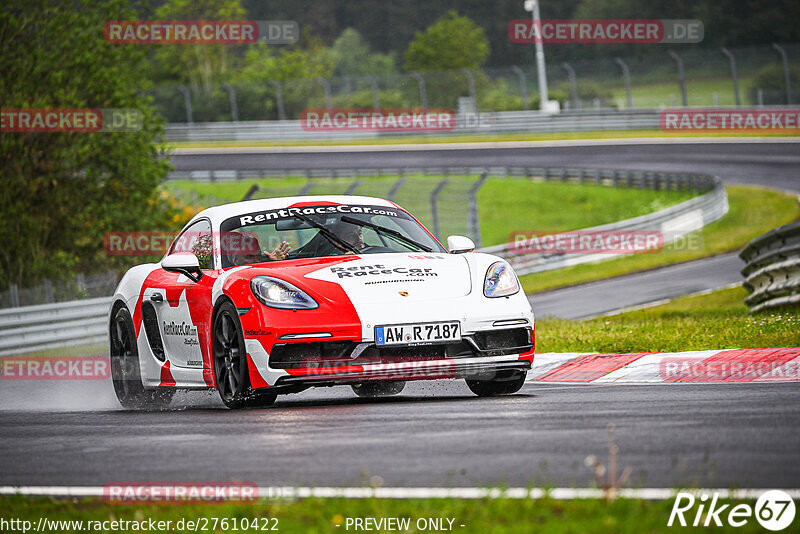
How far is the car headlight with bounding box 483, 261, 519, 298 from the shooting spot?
27.0ft

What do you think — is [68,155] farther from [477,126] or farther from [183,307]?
[477,126]

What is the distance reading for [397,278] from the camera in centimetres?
806

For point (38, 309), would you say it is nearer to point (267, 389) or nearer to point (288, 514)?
point (267, 389)

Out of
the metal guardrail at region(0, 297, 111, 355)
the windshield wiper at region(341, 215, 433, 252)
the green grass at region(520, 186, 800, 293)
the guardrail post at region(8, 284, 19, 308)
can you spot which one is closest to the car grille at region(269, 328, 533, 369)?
the windshield wiper at region(341, 215, 433, 252)

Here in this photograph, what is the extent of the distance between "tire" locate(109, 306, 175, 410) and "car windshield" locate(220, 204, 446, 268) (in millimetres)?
1473

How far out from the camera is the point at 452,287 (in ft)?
26.6

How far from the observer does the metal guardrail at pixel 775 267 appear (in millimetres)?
14133

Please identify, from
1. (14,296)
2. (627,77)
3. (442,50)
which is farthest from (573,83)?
(14,296)

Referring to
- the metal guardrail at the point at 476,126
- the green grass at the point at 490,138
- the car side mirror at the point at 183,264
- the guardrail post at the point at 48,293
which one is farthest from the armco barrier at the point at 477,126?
the car side mirror at the point at 183,264

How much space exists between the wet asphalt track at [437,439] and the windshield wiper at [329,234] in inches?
43.2

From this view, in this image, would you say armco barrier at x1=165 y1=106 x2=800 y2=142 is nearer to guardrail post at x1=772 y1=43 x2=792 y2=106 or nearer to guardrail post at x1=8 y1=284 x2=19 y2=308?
guardrail post at x1=772 y1=43 x2=792 y2=106

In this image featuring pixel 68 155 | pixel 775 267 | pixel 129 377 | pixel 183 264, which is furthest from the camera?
pixel 68 155

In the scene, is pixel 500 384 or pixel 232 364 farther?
pixel 500 384

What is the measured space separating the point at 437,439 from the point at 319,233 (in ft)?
10.9
